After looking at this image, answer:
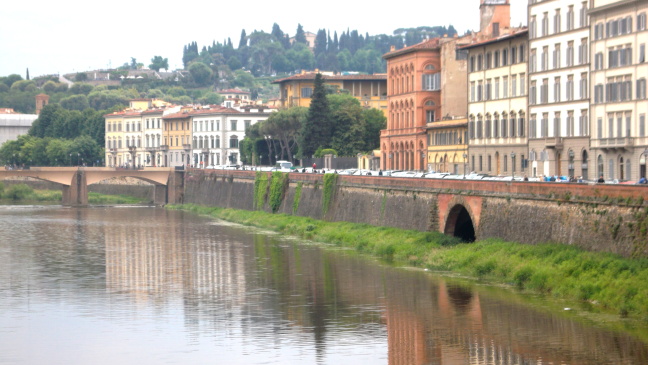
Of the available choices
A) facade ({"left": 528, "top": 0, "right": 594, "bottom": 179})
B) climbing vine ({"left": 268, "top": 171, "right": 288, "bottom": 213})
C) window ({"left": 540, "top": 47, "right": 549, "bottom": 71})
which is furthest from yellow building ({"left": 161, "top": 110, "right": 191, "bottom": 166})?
window ({"left": 540, "top": 47, "right": 549, "bottom": 71})

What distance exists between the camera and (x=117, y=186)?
141m

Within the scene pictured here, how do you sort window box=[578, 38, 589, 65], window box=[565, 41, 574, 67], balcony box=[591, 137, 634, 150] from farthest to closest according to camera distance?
window box=[565, 41, 574, 67] → window box=[578, 38, 589, 65] → balcony box=[591, 137, 634, 150]

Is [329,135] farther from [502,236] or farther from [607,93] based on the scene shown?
[502,236]

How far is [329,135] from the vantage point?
4503 inches

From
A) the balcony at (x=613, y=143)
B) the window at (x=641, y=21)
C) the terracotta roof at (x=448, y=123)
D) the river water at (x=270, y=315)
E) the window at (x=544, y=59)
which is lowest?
the river water at (x=270, y=315)

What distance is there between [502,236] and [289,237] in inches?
998

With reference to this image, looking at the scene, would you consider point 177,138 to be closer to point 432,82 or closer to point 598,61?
point 432,82

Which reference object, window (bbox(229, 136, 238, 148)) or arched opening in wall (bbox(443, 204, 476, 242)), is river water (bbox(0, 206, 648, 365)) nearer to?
arched opening in wall (bbox(443, 204, 476, 242))

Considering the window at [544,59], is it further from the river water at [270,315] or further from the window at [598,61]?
the river water at [270,315]

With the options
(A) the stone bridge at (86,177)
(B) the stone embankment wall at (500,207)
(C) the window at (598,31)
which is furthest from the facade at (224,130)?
(C) the window at (598,31)

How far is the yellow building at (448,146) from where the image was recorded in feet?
299

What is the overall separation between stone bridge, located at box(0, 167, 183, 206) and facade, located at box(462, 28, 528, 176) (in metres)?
42.4

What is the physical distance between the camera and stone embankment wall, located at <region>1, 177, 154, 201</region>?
442 feet

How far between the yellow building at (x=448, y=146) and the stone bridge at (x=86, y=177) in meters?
34.2
